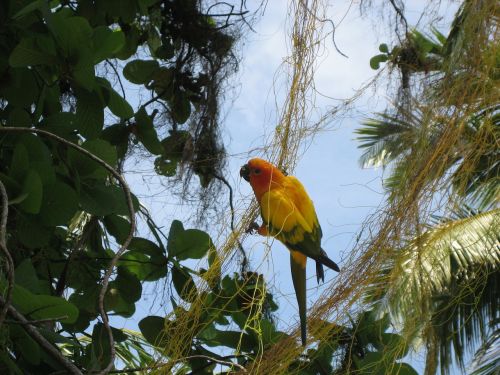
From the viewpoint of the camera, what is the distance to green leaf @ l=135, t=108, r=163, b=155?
1.95 meters

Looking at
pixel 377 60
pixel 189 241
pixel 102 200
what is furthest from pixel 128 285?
pixel 377 60

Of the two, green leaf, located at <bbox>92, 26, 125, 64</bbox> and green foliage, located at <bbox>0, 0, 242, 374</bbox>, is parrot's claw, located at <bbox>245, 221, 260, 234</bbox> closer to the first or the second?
green foliage, located at <bbox>0, 0, 242, 374</bbox>

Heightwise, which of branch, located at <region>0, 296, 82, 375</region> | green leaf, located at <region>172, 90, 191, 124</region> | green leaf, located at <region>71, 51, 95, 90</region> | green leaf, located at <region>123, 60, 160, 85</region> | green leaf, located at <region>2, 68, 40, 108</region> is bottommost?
branch, located at <region>0, 296, 82, 375</region>

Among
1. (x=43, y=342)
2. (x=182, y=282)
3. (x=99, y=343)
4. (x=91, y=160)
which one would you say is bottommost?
(x=43, y=342)

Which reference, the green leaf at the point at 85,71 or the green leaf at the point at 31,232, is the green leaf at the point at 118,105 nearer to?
the green leaf at the point at 85,71

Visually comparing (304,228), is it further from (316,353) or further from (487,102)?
(487,102)

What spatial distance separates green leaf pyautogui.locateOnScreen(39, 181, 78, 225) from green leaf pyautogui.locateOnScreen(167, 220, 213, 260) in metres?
0.32

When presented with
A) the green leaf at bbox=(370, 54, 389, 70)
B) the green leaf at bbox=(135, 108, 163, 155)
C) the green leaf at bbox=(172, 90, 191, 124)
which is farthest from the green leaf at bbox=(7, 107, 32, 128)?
the green leaf at bbox=(370, 54, 389, 70)

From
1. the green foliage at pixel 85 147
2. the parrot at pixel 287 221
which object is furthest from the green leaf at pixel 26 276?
the parrot at pixel 287 221

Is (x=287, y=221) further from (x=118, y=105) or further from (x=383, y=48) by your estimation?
(x=383, y=48)

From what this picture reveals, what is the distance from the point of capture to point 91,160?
5.23 ft

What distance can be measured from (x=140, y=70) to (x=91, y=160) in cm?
60

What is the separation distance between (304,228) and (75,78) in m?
0.62

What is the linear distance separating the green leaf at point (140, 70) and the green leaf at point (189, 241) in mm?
532
